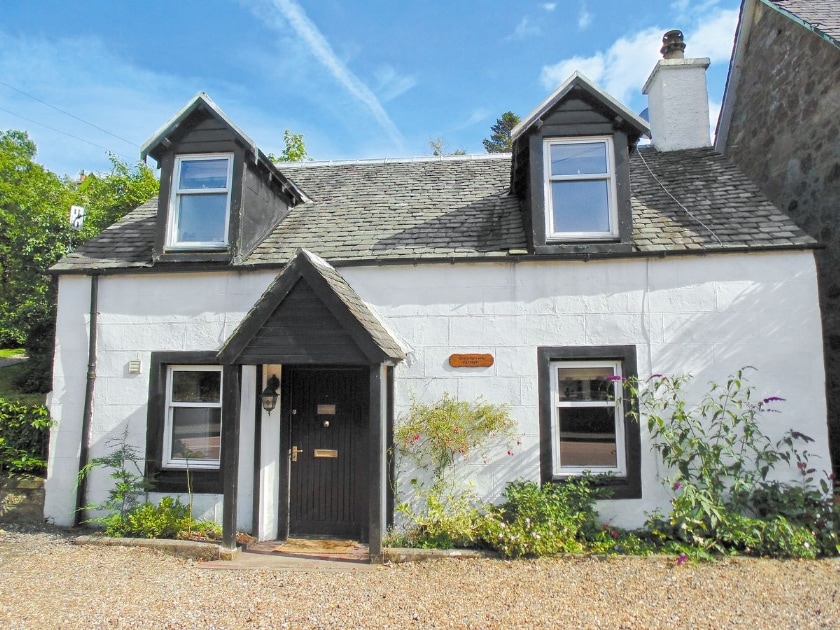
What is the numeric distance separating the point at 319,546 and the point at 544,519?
9.72 feet

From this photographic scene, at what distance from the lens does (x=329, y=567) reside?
620 cm

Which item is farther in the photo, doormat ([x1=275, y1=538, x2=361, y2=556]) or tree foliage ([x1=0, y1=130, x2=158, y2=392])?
tree foliage ([x1=0, y1=130, x2=158, y2=392])

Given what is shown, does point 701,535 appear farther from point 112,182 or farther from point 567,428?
point 112,182

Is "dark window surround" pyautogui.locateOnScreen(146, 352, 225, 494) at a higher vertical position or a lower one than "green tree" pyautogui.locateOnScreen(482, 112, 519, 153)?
lower

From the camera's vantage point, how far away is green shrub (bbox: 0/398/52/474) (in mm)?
7961

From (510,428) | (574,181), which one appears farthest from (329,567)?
(574,181)

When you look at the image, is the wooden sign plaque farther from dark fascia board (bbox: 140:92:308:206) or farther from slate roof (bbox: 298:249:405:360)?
dark fascia board (bbox: 140:92:308:206)

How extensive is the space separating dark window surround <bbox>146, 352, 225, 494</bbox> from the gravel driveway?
1.26 metres

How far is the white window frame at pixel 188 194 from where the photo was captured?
26.9ft

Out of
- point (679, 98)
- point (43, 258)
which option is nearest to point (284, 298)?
point (679, 98)

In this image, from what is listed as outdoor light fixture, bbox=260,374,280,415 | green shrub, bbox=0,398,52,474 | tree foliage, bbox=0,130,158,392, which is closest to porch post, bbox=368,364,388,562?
outdoor light fixture, bbox=260,374,280,415

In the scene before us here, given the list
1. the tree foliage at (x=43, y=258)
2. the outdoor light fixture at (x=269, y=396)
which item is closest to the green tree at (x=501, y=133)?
the tree foliage at (x=43, y=258)

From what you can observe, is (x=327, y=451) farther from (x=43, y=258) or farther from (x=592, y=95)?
(x=43, y=258)

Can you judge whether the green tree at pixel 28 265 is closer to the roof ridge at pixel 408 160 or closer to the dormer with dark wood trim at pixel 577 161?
the roof ridge at pixel 408 160
